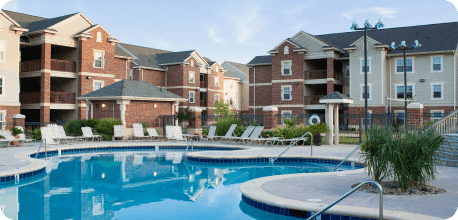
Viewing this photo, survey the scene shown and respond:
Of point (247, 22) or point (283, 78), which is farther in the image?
point (283, 78)

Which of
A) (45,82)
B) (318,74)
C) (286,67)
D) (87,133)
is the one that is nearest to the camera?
(87,133)

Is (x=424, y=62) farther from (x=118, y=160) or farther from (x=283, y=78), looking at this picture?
(x=118, y=160)

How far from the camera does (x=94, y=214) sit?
7.19m

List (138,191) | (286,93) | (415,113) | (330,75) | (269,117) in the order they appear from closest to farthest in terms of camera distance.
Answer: (138,191)
(415,113)
(269,117)
(330,75)
(286,93)

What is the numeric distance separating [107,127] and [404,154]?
59.8ft

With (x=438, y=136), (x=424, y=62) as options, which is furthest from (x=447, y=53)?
(x=438, y=136)

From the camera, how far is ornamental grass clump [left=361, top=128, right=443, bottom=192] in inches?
274

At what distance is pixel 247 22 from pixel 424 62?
16.0 metres

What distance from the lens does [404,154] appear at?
695 centimetres

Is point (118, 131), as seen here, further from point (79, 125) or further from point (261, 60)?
point (261, 60)

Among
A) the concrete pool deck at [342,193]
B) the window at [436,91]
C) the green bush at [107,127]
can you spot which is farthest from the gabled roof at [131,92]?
the window at [436,91]

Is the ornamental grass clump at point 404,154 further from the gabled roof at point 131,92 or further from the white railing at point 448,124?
the gabled roof at point 131,92

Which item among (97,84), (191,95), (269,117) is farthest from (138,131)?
(191,95)

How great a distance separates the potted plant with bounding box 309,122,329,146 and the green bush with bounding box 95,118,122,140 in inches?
444
